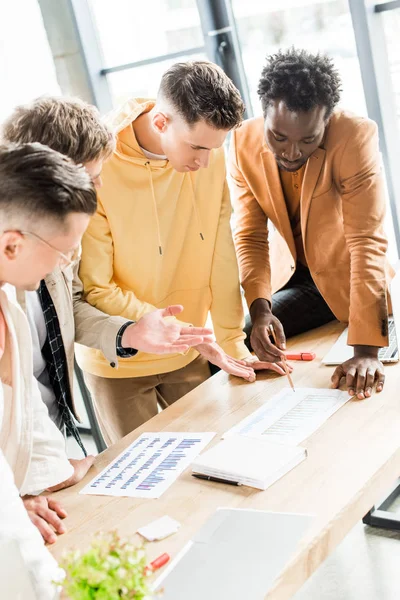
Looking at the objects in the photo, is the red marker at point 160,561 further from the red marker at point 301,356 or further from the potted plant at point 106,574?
the red marker at point 301,356

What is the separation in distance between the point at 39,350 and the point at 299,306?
952 mm

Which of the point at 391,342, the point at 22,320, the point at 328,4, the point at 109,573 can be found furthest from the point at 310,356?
the point at 328,4

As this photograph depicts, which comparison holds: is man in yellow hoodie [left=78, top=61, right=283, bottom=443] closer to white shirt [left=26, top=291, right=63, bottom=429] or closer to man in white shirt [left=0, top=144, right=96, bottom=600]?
white shirt [left=26, top=291, right=63, bottom=429]

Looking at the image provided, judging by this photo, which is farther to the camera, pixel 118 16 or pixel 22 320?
pixel 118 16

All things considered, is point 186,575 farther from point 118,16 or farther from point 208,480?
point 118,16

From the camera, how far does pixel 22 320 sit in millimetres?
1606

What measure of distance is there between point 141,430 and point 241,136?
1.05m

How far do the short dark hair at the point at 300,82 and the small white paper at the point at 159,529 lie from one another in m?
1.22

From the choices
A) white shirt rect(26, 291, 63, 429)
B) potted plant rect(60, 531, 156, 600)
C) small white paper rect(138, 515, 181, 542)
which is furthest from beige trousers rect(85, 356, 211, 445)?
potted plant rect(60, 531, 156, 600)

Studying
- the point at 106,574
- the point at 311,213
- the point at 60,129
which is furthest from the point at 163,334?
the point at 106,574

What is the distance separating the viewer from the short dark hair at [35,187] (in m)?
1.37

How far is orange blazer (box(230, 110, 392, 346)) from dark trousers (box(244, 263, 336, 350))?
0.06 meters

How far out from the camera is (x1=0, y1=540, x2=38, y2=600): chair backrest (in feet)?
3.64

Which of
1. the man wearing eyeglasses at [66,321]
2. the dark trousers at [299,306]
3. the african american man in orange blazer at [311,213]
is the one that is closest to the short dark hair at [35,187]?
the man wearing eyeglasses at [66,321]
